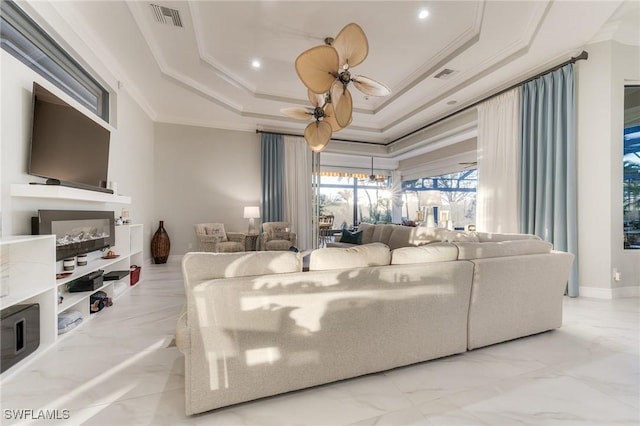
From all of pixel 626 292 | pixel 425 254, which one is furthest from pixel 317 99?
pixel 626 292

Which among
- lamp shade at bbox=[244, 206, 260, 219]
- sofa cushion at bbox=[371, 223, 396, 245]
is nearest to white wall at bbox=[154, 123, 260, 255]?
lamp shade at bbox=[244, 206, 260, 219]

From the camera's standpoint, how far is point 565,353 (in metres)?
2.12

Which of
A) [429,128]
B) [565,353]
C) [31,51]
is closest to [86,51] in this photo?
[31,51]

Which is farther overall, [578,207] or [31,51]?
[578,207]

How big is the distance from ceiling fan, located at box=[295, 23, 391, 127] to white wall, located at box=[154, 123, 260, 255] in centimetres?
382

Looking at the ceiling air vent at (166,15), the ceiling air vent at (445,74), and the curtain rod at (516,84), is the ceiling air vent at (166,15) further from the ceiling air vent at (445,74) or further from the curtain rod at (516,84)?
the curtain rod at (516,84)

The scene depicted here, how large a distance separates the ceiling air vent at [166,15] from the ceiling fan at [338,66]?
4.94ft

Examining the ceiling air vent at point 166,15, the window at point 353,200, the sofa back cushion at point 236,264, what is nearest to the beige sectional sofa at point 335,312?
the sofa back cushion at point 236,264

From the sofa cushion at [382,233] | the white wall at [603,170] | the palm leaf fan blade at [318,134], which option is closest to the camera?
the white wall at [603,170]

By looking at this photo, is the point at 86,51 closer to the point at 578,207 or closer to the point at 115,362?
the point at 115,362

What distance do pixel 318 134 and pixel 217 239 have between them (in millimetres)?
3057

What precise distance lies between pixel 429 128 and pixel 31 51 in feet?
20.5

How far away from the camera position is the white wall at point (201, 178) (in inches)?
235

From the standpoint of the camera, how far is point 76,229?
9.60ft
